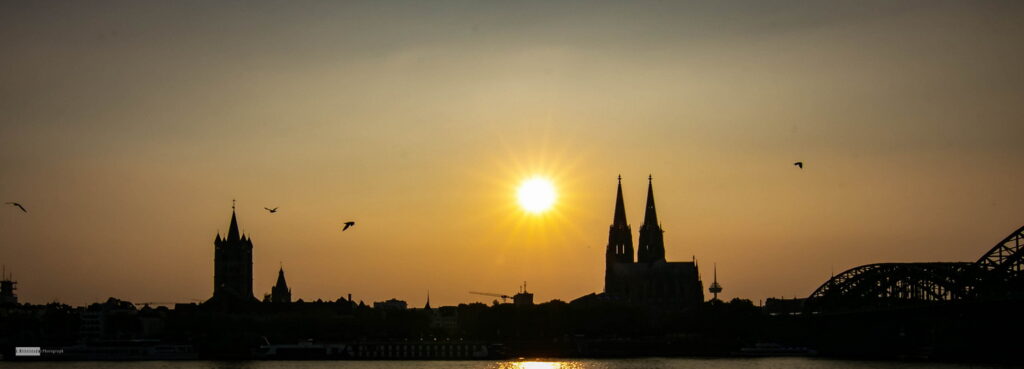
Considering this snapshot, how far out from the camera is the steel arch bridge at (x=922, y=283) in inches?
4380

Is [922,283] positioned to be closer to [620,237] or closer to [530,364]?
[530,364]

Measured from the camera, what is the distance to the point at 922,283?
12406 centimetres

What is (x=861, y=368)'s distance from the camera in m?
112

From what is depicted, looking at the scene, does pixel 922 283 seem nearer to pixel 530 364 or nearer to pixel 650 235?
pixel 530 364

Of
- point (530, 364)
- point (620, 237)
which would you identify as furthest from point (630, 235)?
point (530, 364)

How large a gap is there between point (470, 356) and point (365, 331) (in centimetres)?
3231

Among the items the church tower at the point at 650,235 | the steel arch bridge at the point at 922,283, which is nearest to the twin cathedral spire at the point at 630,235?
the church tower at the point at 650,235

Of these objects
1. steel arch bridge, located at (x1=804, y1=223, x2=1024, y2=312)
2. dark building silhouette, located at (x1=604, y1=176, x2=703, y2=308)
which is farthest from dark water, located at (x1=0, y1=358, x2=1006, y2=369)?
dark building silhouette, located at (x1=604, y1=176, x2=703, y2=308)

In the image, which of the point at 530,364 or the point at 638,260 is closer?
the point at 530,364

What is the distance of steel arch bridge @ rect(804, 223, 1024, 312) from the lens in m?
111

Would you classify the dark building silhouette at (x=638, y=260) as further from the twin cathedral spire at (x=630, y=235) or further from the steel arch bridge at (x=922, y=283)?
the steel arch bridge at (x=922, y=283)

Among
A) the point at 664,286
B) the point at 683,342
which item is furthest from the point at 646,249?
the point at 683,342

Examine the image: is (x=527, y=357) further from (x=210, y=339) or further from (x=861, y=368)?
(x=861, y=368)

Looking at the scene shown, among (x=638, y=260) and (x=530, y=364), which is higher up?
(x=638, y=260)
